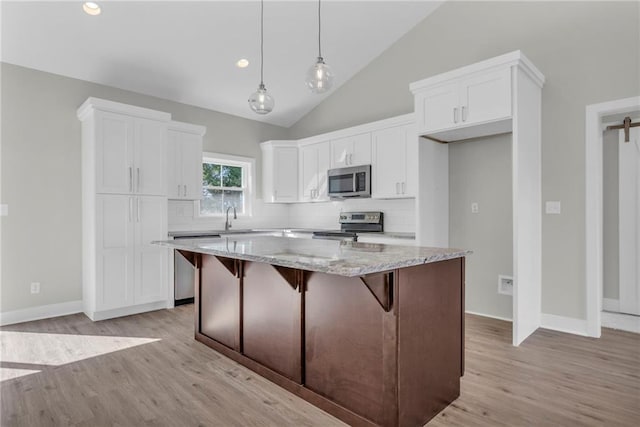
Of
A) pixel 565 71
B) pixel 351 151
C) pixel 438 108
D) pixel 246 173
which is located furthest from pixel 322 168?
pixel 565 71

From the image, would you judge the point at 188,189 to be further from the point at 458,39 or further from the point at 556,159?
the point at 556,159

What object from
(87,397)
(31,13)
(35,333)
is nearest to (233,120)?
(31,13)

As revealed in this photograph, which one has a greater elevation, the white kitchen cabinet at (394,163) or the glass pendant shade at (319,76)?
the glass pendant shade at (319,76)

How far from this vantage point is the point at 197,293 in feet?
10.5

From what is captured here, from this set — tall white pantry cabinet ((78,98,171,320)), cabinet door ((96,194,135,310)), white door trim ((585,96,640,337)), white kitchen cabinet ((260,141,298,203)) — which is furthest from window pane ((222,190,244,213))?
white door trim ((585,96,640,337))

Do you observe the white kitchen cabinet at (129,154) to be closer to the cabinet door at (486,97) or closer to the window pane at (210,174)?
the window pane at (210,174)

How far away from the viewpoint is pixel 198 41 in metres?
4.00

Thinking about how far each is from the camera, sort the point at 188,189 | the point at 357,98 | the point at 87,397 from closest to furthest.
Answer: the point at 87,397, the point at 188,189, the point at 357,98

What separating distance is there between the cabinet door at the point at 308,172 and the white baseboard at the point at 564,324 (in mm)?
3314

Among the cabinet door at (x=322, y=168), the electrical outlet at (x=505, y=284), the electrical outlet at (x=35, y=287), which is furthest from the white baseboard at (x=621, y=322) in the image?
the electrical outlet at (x=35, y=287)

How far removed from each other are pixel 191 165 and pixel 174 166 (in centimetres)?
23

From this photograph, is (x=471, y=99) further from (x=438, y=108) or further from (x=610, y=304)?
(x=610, y=304)

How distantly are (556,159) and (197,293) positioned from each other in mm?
3575

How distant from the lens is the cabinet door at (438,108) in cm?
336
